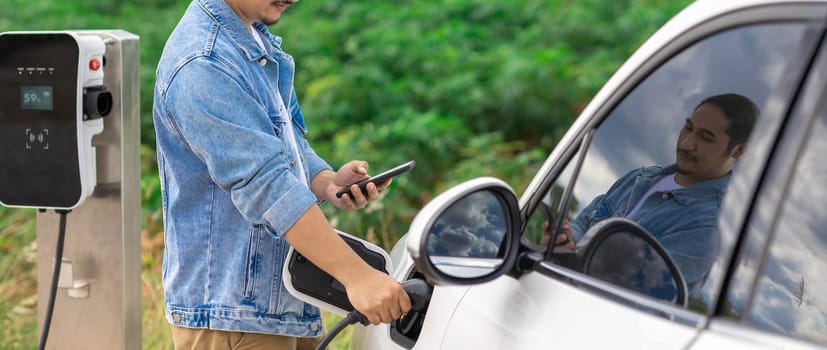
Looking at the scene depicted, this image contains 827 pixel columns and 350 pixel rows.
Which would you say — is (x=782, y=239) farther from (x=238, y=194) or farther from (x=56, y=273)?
(x=56, y=273)

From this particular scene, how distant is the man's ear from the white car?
0.04 m

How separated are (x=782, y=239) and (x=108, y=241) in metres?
2.27

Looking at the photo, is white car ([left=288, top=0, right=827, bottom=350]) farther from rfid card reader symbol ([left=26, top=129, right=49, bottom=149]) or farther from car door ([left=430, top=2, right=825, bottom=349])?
rfid card reader symbol ([left=26, top=129, right=49, bottom=149])

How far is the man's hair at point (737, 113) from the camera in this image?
169cm

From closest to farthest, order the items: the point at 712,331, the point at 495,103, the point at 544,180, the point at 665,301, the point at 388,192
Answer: the point at 712,331 → the point at 665,301 → the point at 544,180 → the point at 388,192 → the point at 495,103

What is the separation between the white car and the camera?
59.3 inches

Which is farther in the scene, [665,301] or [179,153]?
[179,153]

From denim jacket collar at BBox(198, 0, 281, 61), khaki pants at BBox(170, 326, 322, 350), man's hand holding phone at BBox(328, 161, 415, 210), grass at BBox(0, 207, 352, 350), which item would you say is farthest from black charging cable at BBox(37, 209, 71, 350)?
grass at BBox(0, 207, 352, 350)

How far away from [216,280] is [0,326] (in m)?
2.62

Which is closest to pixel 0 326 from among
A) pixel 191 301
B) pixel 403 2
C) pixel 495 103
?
pixel 191 301

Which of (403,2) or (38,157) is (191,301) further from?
(403,2)

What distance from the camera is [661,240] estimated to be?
1782 mm

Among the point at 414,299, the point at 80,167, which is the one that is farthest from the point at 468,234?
the point at 80,167

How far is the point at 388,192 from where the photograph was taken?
6797 mm
